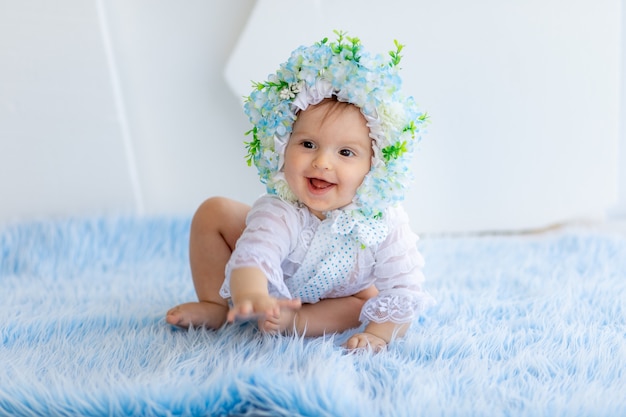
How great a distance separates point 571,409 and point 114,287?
3.31 ft

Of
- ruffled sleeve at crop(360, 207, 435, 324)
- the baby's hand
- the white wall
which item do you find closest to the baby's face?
ruffled sleeve at crop(360, 207, 435, 324)

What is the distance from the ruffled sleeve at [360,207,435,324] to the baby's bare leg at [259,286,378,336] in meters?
0.03

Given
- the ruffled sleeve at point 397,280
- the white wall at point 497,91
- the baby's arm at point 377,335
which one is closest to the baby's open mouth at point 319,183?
the ruffled sleeve at point 397,280

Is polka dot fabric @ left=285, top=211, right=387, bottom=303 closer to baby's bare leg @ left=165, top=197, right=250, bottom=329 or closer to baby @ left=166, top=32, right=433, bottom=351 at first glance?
baby @ left=166, top=32, right=433, bottom=351

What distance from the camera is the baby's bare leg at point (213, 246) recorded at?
123 centimetres

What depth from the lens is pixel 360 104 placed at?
3.54ft

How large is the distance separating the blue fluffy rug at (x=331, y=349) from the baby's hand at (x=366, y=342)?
22mm

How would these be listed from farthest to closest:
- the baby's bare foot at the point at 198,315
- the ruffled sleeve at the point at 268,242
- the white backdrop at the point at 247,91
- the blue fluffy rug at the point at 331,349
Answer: the white backdrop at the point at 247,91 < the baby's bare foot at the point at 198,315 < the ruffled sleeve at the point at 268,242 < the blue fluffy rug at the point at 331,349

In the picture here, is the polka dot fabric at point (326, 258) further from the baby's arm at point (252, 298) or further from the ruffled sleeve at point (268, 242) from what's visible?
the baby's arm at point (252, 298)

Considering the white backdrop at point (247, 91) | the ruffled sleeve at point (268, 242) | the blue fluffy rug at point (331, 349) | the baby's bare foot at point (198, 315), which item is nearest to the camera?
the blue fluffy rug at point (331, 349)

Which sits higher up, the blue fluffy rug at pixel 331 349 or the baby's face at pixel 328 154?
the baby's face at pixel 328 154

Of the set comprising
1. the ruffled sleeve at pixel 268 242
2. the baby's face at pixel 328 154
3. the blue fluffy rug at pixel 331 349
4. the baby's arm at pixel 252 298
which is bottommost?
the blue fluffy rug at pixel 331 349

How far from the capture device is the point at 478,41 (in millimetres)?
1843

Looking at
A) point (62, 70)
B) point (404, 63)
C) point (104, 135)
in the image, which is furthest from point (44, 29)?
point (404, 63)
